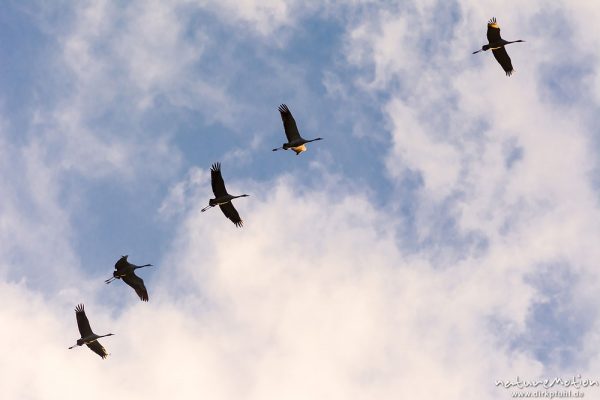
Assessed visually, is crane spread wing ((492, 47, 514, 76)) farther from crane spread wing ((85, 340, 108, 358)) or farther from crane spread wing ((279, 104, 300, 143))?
crane spread wing ((85, 340, 108, 358))

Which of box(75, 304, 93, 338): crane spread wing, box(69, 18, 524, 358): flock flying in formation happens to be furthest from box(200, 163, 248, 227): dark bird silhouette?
box(75, 304, 93, 338): crane spread wing

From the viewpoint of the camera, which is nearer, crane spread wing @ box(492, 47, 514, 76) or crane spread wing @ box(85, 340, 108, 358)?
crane spread wing @ box(492, 47, 514, 76)

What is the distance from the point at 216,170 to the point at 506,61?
15.1 metres

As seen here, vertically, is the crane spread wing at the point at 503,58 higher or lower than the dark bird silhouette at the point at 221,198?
higher

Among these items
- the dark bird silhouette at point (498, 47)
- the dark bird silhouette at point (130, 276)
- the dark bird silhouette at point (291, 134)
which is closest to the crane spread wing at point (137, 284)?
the dark bird silhouette at point (130, 276)

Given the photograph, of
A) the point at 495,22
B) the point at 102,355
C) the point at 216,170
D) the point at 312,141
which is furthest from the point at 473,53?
the point at 102,355

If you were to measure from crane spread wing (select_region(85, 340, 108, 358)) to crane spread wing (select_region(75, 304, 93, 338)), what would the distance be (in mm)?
756

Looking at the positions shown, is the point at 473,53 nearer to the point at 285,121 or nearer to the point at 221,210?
the point at 285,121

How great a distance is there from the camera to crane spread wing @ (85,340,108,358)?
5917 cm

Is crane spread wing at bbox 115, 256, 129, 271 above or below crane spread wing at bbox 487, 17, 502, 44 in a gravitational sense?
below

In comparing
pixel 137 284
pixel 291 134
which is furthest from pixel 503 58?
pixel 137 284

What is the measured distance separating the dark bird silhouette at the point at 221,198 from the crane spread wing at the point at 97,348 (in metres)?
8.86

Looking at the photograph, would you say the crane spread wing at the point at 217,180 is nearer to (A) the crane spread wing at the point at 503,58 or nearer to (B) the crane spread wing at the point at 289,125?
(B) the crane spread wing at the point at 289,125

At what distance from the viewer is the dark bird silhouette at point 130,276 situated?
56.6m
